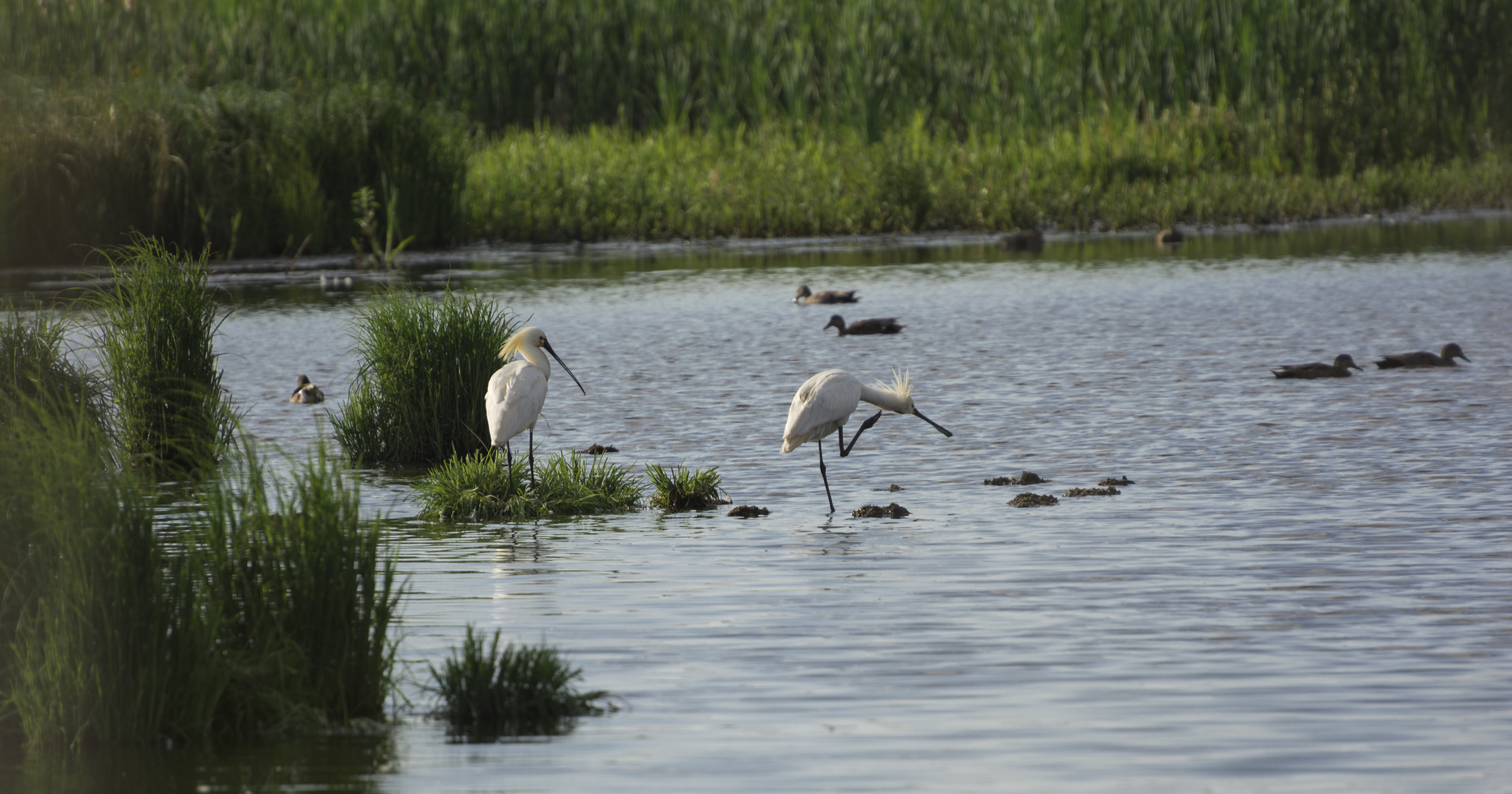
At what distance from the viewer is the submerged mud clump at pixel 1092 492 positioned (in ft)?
40.7

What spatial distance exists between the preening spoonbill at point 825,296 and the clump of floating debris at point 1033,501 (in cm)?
1390

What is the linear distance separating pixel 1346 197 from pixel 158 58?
2355 centimetres

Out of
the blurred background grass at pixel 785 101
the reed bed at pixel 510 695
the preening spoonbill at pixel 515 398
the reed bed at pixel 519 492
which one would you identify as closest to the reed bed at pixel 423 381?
the preening spoonbill at pixel 515 398

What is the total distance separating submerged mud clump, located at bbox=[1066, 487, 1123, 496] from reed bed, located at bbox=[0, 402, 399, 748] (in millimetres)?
5819

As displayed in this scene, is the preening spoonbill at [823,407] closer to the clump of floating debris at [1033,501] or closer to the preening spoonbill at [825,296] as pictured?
the clump of floating debris at [1033,501]

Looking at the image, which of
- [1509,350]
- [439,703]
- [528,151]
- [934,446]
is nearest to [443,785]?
[439,703]

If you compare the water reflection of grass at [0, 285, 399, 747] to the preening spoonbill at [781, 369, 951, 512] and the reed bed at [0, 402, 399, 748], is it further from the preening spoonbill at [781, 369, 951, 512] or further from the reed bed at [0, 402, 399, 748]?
the preening spoonbill at [781, 369, 951, 512]

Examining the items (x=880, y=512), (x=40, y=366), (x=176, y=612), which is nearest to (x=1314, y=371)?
(x=880, y=512)

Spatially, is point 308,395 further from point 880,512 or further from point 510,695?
point 510,695

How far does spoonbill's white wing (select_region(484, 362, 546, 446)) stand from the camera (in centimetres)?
1281

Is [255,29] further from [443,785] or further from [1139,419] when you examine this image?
[443,785]

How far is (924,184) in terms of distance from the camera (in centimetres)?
3697

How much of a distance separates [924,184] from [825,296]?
11427mm

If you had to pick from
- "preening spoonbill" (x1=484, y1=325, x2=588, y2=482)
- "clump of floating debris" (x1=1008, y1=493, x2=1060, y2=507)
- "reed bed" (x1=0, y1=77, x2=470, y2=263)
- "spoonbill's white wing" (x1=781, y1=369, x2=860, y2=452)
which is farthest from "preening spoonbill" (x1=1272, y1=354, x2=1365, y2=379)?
"reed bed" (x1=0, y1=77, x2=470, y2=263)
